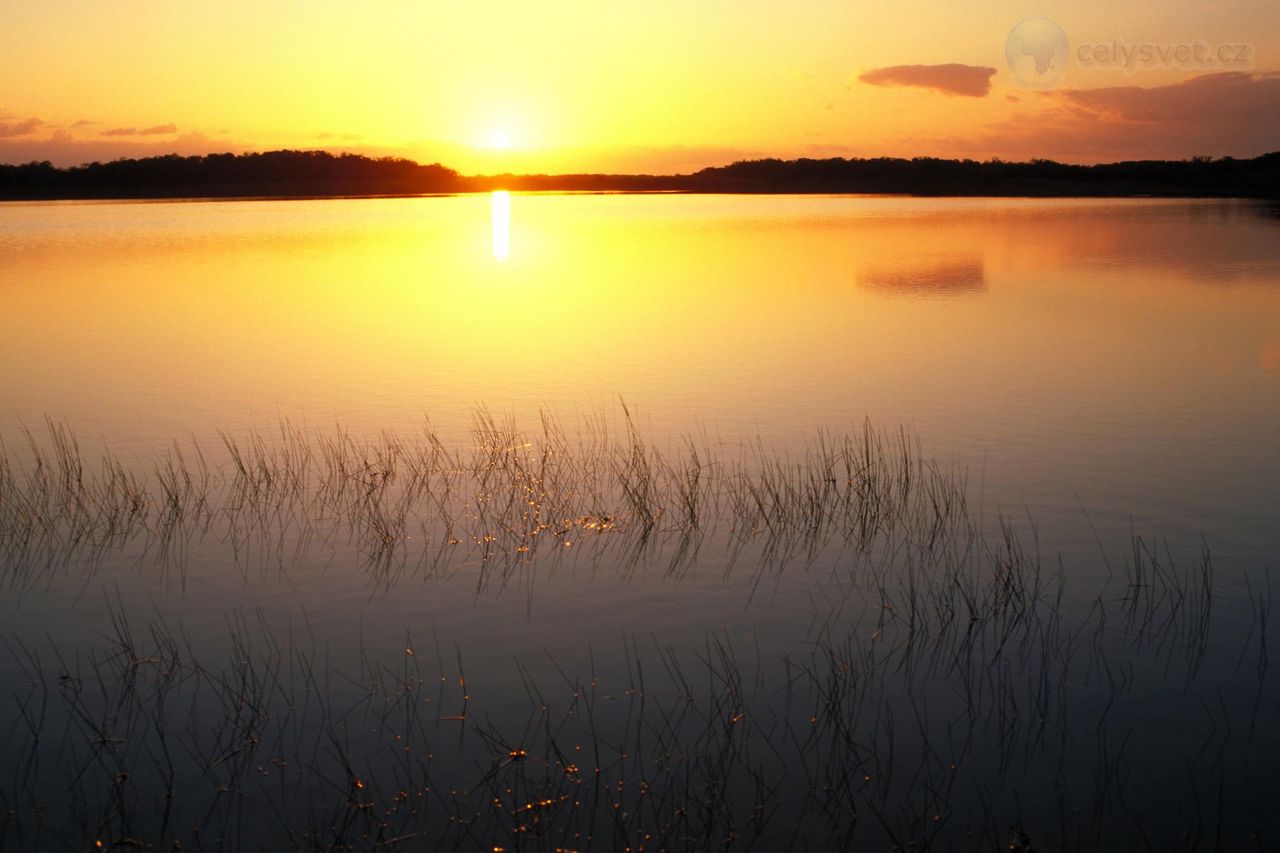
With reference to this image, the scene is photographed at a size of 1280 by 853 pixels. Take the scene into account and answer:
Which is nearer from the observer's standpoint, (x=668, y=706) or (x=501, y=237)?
(x=668, y=706)

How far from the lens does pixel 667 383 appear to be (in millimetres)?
13547

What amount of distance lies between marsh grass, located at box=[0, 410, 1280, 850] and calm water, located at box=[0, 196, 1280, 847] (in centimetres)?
14

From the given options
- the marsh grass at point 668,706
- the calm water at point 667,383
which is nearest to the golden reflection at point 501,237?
the calm water at point 667,383

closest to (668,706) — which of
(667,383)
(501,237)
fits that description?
(667,383)

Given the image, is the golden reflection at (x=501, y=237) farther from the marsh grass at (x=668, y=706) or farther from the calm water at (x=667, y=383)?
the marsh grass at (x=668, y=706)

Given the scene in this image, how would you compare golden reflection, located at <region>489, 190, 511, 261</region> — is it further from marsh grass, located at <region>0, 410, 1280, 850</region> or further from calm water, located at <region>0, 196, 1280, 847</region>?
marsh grass, located at <region>0, 410, 1280, 850</region>

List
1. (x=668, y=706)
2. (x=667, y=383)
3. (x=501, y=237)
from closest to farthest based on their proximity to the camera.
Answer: (x=668, y=706) < (x=667, y=383) < (x=501, y=237)

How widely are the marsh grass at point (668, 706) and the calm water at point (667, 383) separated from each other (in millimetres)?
137

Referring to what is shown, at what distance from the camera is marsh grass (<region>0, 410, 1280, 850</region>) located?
4328 mm

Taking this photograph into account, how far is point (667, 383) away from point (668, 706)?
8.53 m

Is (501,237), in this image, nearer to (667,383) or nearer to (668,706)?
(667,383)

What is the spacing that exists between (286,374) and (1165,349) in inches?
464

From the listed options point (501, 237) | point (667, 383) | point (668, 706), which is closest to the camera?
point (668, 706)

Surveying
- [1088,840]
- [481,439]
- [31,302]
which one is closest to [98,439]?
[481,439]
